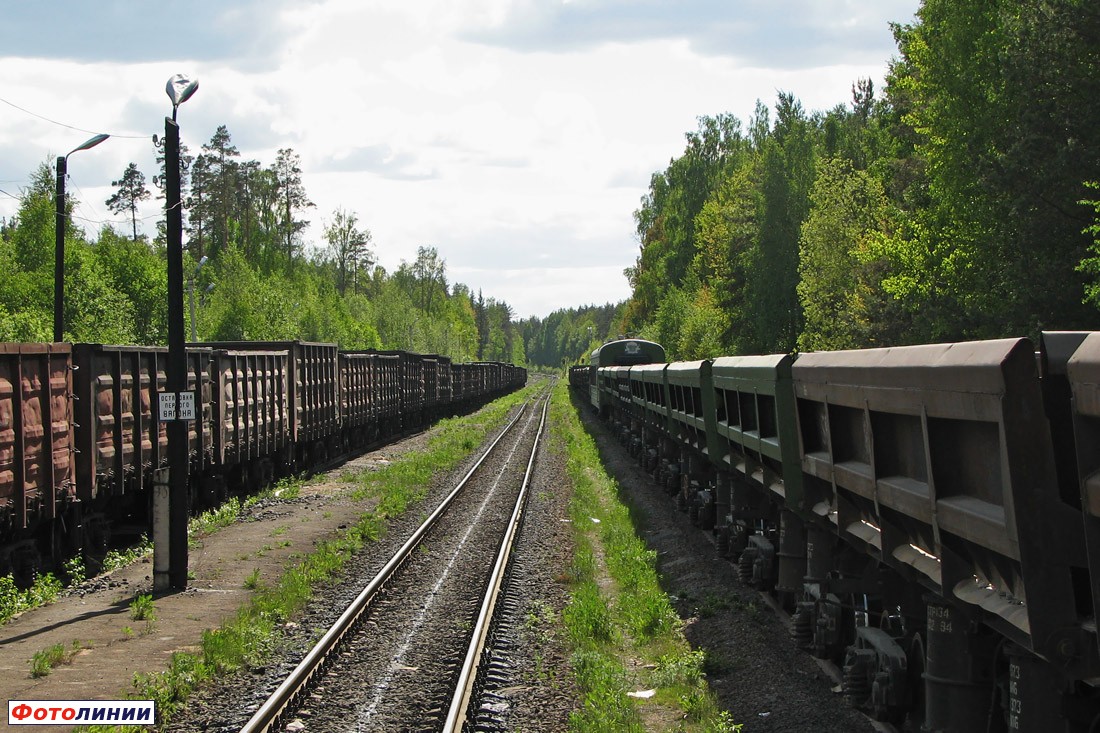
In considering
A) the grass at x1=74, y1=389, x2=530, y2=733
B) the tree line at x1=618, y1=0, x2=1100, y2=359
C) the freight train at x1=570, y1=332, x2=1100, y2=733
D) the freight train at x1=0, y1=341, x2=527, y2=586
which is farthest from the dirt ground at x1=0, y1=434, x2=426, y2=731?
the tree line at x1=618, y1=0, x2=1100, y2=359

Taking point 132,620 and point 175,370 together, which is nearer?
point 132,620

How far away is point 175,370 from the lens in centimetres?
1302

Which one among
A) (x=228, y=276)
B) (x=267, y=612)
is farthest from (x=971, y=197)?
(x=228, y=276)

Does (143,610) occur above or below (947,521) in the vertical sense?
below

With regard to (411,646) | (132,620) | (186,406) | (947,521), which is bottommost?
(411,646)

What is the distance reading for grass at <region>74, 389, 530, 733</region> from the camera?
8.57 m

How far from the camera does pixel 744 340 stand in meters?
53.2

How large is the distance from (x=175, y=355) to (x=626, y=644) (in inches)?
257

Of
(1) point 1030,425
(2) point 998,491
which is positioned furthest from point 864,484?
(1) point 1030,425

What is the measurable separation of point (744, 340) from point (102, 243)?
33253 millimetres

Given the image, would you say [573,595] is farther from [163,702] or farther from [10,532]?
[10,532]

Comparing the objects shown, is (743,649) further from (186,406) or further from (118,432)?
(118,432)

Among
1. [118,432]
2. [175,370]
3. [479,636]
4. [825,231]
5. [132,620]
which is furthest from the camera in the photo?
[825,231]

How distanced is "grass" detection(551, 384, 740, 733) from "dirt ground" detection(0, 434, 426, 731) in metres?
3.74
